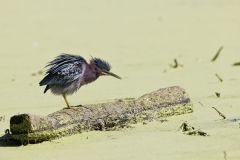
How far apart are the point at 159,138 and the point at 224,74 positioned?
402 cm

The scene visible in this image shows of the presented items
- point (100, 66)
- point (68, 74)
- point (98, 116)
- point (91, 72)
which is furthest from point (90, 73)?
point (98, 116)

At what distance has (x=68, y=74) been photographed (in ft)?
23.7

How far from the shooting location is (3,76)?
11.4 meters

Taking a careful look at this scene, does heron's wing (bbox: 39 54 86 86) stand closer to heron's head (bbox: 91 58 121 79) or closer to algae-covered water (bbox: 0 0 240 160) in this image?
heron's head (bbox: 91 58 121 79)

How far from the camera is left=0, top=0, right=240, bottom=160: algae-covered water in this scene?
21.5ft

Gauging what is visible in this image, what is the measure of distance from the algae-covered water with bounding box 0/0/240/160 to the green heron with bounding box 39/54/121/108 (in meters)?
0.58

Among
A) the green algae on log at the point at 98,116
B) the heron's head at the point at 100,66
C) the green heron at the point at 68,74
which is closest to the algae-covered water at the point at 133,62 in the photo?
the green algae on log at the point at 98,116

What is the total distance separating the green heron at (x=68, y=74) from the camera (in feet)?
23.7

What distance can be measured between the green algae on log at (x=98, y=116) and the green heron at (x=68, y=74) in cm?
32

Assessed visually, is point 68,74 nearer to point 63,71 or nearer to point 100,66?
point 63,71

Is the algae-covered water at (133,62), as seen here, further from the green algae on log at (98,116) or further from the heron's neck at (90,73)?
the heron's neck at (90,73)

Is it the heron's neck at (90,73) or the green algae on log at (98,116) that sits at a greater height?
the heron's neck at (90,73)

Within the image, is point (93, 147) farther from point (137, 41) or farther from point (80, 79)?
point (137, 41)

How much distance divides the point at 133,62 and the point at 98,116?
5.44m
